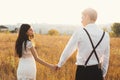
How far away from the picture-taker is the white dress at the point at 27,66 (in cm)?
635

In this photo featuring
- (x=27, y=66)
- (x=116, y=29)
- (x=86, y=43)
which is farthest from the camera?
(x=116, y=29)

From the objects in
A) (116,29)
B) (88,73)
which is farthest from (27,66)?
(116,29)

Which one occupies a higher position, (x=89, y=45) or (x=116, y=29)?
(x=89, y=45)

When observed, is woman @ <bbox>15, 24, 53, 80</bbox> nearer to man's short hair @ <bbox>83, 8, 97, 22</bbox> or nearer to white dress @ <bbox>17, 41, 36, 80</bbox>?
white dress @ <bbox>17, 41, 36, 80</bbox>

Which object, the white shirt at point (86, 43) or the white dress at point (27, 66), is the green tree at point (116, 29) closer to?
the white dress at point (27, 66)

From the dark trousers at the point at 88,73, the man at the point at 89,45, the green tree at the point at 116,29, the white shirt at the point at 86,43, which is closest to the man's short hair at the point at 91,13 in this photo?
the man at the point at 89,45

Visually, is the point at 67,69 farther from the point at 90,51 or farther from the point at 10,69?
the point at 90,51

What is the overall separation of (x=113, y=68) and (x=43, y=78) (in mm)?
1991

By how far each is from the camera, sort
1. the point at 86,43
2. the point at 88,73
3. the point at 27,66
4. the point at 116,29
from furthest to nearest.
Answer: the point at 116,29 < the point at 27,66 < the point at 88,73 < the point at 86,43

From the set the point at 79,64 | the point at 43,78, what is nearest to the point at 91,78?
the point at 79,64

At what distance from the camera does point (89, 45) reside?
5.59 metres

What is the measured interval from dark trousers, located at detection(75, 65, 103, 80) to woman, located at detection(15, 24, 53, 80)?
0.90m

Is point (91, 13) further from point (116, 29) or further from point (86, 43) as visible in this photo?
point (116, 29)

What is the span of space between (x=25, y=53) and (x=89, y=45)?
124 cm
